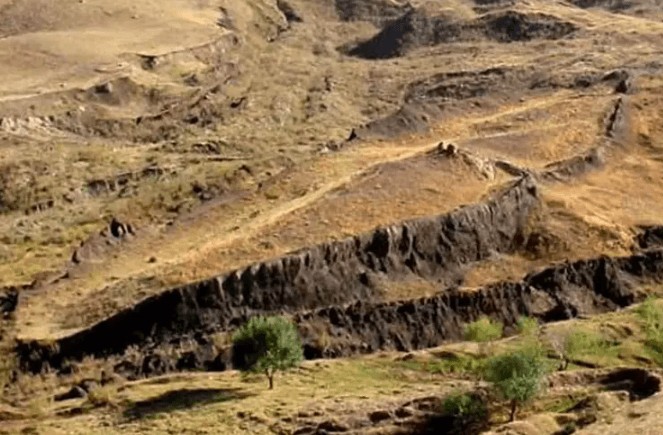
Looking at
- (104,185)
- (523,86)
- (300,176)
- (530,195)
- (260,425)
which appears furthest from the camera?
(523,86)

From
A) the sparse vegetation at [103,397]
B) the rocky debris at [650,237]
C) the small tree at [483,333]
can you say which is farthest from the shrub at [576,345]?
the sparse vegetation at [103,397]

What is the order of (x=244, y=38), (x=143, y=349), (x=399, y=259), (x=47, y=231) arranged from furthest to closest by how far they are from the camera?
(x=244, y=38) → (x=47, y=231) → (x=399, y=259) → (x=143, y=349)

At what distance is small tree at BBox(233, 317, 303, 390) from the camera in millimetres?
28781

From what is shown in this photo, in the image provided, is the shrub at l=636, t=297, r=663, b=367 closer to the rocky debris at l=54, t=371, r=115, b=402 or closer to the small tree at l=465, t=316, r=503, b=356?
the small tree at l=465, t=316, r=503, b=356

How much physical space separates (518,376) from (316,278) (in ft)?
38.0

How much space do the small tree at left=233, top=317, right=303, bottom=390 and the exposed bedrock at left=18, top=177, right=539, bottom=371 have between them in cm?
420

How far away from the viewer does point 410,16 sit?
323 feet

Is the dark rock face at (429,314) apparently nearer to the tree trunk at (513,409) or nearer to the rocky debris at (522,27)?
the tree trunk at (513,409)

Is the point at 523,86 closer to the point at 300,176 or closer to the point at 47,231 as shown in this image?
the point at 300,176

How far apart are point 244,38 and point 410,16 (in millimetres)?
15253

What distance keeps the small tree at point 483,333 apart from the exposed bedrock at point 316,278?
4188 millimetres

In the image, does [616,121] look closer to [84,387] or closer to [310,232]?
[310,232]

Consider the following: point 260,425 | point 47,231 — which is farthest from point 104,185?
point 260,425

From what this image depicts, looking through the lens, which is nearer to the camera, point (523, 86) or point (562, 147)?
point (562, 147)
